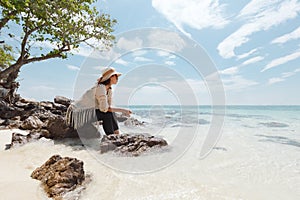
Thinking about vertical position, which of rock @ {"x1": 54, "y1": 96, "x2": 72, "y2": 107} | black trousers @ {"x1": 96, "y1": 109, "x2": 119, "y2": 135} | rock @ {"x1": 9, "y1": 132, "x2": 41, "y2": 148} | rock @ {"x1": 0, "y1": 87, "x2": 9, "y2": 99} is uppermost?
rock @ {"x1": 0, "y1": 87, "x2": 9, "y2": 99}

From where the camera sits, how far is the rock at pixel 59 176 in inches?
90.2

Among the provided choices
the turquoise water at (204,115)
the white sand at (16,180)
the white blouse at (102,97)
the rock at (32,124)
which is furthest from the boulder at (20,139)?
the turquoise water at (204,115)

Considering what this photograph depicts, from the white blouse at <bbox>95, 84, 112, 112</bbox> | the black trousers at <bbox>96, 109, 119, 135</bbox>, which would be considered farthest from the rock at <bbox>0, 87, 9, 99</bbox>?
the white blouse at <bbox>95, 84, 112, 112</bbox>

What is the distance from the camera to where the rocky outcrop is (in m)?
4.19

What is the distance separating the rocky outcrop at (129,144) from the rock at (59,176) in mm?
1497

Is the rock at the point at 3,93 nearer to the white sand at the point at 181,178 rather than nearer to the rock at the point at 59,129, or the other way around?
the rock at the point at 59,129

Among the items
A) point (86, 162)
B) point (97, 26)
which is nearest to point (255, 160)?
point (86, 162)

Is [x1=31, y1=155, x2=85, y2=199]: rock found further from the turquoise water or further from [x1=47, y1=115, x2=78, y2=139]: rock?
the turquoise water

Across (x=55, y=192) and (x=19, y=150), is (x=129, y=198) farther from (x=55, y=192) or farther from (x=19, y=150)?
(x=19, y=150)

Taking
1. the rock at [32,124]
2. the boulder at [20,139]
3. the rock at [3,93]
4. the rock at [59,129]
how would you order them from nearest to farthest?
the boulder at [20,139] < the rock at [59,129] < the rock at [32,124] < the rock at [3,93]

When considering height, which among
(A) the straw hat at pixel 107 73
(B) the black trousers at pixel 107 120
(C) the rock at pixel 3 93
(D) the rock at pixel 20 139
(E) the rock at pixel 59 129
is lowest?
(D) the rock at pixel 20 139

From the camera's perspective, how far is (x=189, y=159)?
158 inches

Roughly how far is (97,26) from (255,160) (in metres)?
6.79

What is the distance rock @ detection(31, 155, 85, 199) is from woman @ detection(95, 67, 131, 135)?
1.92 metres
